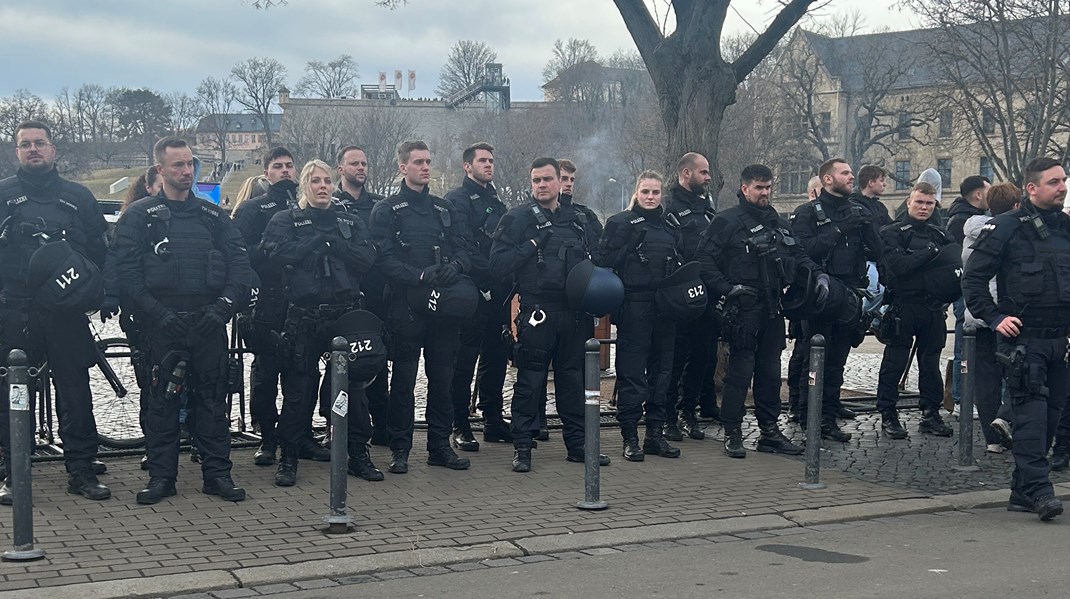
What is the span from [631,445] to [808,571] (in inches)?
126

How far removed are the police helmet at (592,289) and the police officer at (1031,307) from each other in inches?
94.5

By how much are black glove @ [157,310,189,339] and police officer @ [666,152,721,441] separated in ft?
12.7

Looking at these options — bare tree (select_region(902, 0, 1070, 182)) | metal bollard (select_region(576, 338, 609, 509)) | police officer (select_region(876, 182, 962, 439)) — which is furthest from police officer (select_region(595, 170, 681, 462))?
bare tree (select_region(902, 0, 1070, 182))

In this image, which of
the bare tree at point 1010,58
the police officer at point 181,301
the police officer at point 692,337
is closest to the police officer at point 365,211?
the police officer at point 181,301

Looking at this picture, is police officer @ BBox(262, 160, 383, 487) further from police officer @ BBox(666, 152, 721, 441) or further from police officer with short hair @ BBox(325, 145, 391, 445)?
police officer @ BBox(666, 152, 721, 441)

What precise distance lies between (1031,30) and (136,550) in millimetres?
28136

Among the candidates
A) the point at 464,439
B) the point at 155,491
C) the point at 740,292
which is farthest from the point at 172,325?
the point at 740,292

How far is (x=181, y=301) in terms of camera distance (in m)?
7.87

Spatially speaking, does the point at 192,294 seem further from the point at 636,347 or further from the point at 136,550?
the point at 636,347

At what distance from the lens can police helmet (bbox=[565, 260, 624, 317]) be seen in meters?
8.87

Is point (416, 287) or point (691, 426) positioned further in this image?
point (691, 426)

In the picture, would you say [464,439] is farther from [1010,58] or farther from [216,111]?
[216,111]

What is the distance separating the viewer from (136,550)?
661 centimetres

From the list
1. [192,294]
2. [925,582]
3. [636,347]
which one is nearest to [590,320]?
[636,347]
